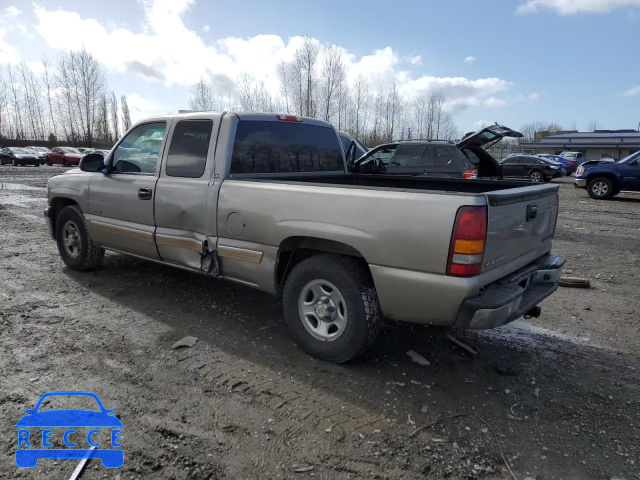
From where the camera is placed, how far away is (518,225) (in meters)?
3.14

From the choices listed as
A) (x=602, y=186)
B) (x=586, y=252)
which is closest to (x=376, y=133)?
(x=602, y=186)

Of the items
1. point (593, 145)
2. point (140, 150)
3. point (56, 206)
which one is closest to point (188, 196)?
point (140, 150)

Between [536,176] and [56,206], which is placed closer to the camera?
[56,206]

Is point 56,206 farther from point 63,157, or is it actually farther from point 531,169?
point 63,157

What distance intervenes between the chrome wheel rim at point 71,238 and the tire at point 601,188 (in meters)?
16.2

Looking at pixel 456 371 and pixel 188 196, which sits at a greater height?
pixel 188 196

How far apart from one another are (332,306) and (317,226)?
0.62 meters

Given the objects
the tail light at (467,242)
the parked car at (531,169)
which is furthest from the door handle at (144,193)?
the parked car at (531,169)

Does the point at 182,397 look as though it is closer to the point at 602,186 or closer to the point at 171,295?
the point at 171,295

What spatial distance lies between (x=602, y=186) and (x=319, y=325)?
15.8 m

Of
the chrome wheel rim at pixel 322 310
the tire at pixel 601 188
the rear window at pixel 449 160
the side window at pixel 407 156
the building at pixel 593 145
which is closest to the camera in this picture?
the chrome wheel rim at pixel 322 310

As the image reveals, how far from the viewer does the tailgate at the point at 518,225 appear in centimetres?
283

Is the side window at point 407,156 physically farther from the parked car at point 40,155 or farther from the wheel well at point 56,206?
the parked car at point 40,155

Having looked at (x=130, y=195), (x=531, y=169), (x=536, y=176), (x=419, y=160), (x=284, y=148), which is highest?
(x=284, y=148)
